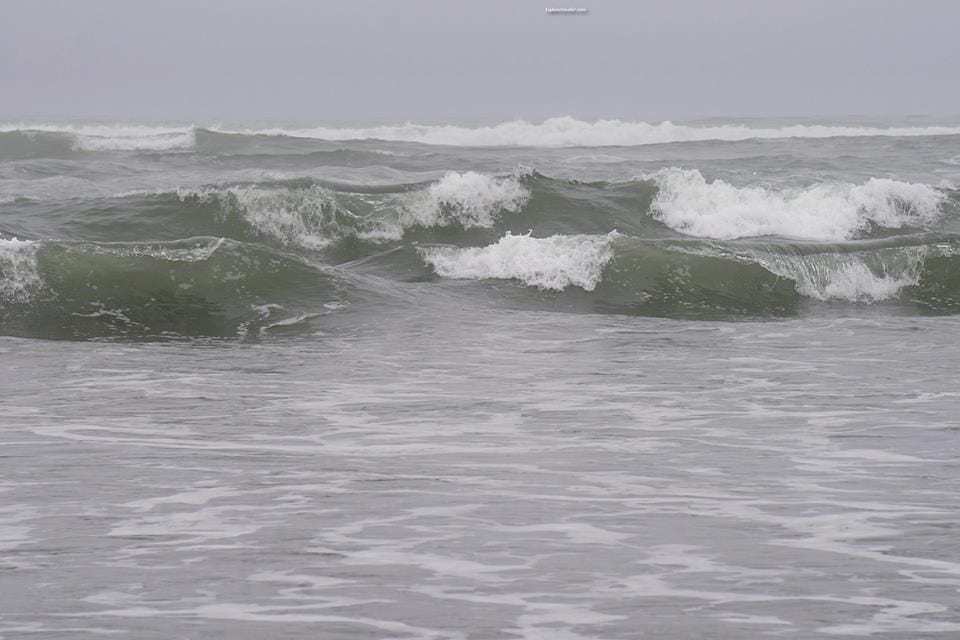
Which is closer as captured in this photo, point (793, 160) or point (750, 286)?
point (750, 286)

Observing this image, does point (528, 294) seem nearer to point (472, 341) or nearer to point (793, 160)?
point (472, 341)

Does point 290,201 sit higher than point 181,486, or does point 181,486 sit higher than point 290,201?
point 290,201

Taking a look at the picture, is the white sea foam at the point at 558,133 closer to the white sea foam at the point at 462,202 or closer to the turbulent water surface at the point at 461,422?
the white sea foam at the point at 462,202

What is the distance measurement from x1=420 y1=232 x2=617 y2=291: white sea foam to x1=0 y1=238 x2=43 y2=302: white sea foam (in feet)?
13.0

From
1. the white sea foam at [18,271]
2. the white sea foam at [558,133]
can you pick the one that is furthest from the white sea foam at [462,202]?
the white sea foam at [558,133]

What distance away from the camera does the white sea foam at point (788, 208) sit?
1838 cm

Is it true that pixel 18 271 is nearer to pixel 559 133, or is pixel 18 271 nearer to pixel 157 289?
pixel 157 289

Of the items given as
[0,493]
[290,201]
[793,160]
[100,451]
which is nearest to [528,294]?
[290,201]

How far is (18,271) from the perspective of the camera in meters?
12.0

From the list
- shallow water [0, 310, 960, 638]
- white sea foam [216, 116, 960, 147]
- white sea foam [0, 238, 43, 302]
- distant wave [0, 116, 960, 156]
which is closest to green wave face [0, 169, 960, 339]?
white sea foam [0, 238, 43, 302]

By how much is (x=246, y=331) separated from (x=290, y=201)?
5981 millimetres

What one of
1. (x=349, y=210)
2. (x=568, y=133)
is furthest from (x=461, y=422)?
(x=568, y=133)

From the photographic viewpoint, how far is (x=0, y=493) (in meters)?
6.03

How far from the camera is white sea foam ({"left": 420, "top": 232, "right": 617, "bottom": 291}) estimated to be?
13398 millimetres
